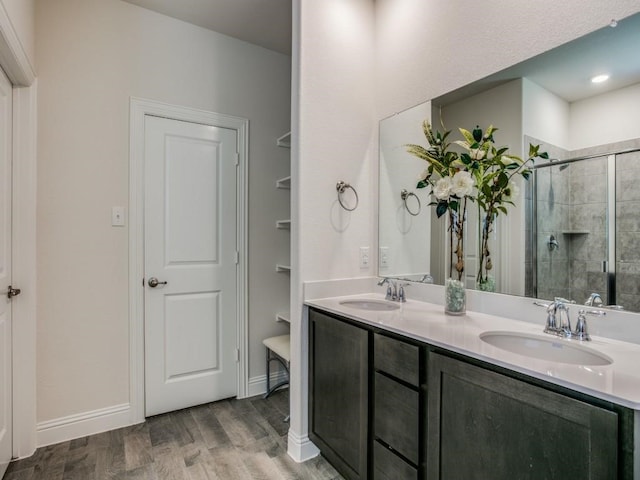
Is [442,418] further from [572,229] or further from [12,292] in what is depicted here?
[12,292]

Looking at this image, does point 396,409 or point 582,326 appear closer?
point 582,326

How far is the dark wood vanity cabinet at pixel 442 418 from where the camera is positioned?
0.79 metres

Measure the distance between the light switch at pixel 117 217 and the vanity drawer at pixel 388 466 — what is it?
1.94 m

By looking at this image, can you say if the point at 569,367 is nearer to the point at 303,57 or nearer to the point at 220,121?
the point at 303,57

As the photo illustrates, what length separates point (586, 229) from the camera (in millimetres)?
1264

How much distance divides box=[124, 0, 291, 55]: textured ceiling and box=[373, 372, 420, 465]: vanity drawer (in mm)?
2338

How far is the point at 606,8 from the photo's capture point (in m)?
1.20

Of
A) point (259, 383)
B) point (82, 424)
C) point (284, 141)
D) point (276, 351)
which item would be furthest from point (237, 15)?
point (82, 424)

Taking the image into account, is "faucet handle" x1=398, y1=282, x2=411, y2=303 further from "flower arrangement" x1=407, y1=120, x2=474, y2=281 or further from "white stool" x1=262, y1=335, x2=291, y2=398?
"white stool" x1=262, y1=335, x2=291, y2=398

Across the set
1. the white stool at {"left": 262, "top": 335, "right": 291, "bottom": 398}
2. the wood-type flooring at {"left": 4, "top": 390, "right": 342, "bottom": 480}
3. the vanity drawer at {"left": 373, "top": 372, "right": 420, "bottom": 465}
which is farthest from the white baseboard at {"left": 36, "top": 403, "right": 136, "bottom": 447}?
the vanity drawer at {"left": 373, "top": 372, "right": 420, "bottom": 465}

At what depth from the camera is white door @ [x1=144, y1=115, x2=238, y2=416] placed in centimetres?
231

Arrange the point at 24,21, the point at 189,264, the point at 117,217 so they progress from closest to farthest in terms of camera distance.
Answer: the point at 24,21 < the point at 117,217 < the point at 189,264

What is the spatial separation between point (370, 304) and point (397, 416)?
700 mm

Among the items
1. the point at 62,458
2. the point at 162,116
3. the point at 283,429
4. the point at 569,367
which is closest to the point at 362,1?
the point at 162,116
